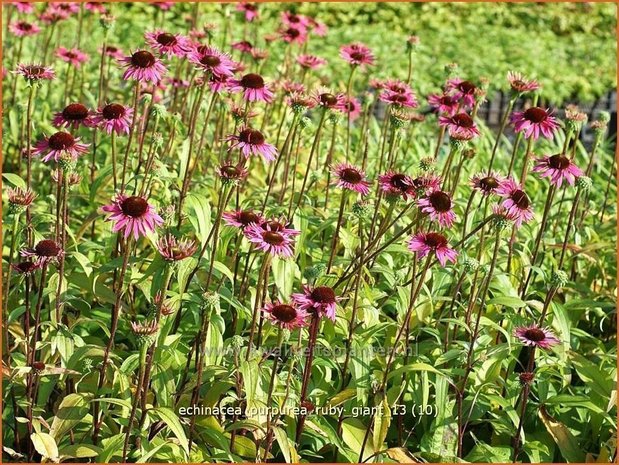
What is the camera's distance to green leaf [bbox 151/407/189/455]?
2.06 m

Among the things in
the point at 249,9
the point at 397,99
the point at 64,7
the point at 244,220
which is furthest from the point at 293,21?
the point at 244,220

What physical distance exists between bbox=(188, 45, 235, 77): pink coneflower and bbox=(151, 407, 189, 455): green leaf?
0.95m

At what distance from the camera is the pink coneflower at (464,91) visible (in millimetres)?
2926

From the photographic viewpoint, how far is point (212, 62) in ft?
8.38

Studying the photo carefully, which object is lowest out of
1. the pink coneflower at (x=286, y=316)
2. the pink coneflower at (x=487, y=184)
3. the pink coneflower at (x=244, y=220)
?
the pink coneflower at (x=286, y=316)

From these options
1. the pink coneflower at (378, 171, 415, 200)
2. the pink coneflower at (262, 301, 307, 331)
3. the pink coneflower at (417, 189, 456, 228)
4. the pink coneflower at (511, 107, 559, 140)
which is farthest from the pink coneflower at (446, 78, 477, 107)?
the pink coneflower at (262, 301, 307, 331)

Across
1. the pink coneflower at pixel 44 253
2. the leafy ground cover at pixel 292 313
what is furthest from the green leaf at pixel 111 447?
A: the pink coneflower at pixel 44 253

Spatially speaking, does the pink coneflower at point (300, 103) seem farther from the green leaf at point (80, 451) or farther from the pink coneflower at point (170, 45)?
the green leaf at point (80, 451)

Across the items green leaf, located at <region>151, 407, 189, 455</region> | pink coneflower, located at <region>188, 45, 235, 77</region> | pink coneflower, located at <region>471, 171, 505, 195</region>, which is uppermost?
pink coneflower, located at <region>188, 45, 235, 77</region>

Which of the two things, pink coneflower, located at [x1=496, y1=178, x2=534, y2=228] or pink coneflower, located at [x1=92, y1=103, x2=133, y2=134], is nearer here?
pink coneflower, located at [x1=496, y1=178, x2=534, y2=228]

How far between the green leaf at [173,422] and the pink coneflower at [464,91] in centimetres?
141

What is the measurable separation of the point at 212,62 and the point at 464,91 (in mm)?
843

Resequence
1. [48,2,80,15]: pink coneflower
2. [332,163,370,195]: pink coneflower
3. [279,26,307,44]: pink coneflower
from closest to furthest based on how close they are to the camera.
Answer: [332,163,370,195]: pink coneflower, [279,26,307,44]: pink coneflower, [48,2,80,15]: pink coneflower

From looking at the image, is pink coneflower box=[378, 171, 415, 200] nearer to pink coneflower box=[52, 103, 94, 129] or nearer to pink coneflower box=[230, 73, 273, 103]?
pink coneflower box=[230, 73, 273, 103]
